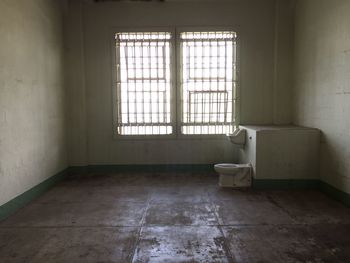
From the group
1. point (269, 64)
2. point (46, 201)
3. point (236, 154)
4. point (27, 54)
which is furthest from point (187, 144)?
point (27, 54)

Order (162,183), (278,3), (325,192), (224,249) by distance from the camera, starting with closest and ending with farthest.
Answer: (224,249), (325,192), (162,183), (278,3)

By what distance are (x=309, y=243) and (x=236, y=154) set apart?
324cm

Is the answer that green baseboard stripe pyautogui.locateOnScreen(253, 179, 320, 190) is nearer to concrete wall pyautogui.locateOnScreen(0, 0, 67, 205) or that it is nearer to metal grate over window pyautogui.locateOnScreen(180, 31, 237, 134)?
metal grate over window pyautogui.locateOnScreen(180, 31, 237, 134)

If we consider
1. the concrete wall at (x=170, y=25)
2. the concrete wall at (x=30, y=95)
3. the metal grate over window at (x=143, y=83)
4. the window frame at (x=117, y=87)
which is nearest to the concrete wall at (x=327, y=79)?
the concrete wall at (x=170, y=25)

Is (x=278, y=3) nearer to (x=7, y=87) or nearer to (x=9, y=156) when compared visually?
(x=7, y=87)

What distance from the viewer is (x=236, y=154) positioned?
6.20 meters

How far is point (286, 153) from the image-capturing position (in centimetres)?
491

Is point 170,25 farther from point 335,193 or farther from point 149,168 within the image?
point 335,193

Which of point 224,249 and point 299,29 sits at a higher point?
point 299,29

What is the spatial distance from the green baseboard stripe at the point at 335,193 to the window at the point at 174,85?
2054 mm

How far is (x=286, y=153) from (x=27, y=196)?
12.7ft

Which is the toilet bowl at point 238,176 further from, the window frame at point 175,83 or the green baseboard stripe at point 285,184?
the window frame at point 175,83

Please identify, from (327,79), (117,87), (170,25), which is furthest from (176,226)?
(170,25)

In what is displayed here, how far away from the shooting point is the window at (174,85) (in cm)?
605
